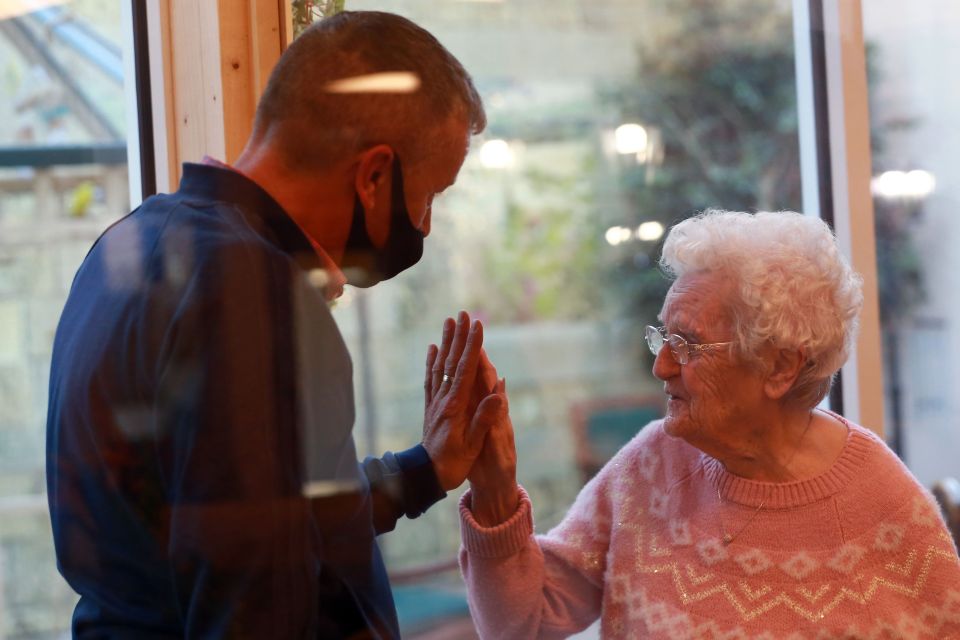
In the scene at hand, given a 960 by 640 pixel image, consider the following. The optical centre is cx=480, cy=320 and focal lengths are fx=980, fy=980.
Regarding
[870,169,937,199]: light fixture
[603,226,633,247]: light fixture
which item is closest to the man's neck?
[603,226,633,247]: light fixture

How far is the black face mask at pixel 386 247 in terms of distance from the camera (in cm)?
132

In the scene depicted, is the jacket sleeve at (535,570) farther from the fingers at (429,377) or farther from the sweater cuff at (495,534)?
the fingers at (429,377)

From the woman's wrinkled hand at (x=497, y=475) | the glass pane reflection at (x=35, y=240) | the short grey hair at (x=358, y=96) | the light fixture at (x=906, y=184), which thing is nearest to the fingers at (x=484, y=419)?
the woman's wrinkled hand at (x=497, y=475)

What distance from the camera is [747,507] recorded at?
174 centimetres

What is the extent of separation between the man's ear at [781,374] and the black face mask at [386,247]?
690 millimetres

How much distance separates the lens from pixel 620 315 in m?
2.20

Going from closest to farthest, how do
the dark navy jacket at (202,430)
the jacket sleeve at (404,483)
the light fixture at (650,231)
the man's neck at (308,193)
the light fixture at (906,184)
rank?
the dark navy jacket at (202,430), the man's neck at (308,193), the jacket sleeve at (404,483), the light fixture at (650,231), the light fixture at (906,184)

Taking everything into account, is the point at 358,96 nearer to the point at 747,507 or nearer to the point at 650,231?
the point at 747,507

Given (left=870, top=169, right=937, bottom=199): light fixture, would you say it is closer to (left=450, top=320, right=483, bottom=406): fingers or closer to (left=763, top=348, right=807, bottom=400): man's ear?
(left=763, top=348, right=807, bottom=400): man's ear

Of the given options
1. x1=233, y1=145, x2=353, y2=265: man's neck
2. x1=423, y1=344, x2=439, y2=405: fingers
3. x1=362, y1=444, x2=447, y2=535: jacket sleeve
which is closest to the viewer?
x1=233, y1=145, x2=353, y2=265: man's neck

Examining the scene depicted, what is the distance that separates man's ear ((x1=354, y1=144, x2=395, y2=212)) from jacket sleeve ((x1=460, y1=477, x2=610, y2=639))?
65 cm

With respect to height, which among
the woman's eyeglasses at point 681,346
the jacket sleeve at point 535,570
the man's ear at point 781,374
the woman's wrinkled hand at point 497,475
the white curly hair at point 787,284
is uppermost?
the white curly hair at point 787,284

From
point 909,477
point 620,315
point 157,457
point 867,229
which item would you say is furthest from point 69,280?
point 867,229

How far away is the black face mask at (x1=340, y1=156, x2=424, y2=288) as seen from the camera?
132cm
